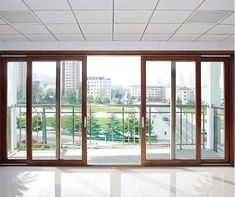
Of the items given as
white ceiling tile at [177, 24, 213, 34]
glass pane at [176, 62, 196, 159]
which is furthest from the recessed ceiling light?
glass pane at [176, 62, 196, 159]

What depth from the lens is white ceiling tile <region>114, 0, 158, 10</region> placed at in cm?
380

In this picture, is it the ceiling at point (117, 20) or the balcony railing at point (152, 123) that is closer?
the ceiling at point (117, 20)

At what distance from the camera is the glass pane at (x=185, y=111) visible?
6.41m

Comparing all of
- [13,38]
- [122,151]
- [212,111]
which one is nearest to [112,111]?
[122,151]

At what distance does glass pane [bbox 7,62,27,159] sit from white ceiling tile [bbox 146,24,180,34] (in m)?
2.86

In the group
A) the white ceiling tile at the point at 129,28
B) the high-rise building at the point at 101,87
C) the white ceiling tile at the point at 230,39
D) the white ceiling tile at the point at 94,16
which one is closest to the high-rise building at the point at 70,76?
the white ceiling tile at the point at 129,28

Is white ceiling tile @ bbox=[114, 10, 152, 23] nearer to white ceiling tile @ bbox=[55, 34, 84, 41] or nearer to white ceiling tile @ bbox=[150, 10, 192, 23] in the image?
white ceiling tile @ bbox=[150, 10, 192, 23]

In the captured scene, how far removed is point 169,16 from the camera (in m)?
4.46

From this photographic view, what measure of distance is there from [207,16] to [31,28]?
284 cm

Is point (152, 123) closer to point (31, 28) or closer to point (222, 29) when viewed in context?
point (222, 29)

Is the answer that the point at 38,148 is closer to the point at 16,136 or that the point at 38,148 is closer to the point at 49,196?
the point at 16,136

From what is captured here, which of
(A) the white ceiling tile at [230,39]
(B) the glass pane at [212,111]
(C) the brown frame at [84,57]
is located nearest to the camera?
(A) the white ceiling tile at [230,39]

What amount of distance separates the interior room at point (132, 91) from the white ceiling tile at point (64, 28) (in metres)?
0.02

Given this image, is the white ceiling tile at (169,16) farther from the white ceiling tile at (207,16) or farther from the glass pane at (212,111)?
the glass pane at (212,111)
